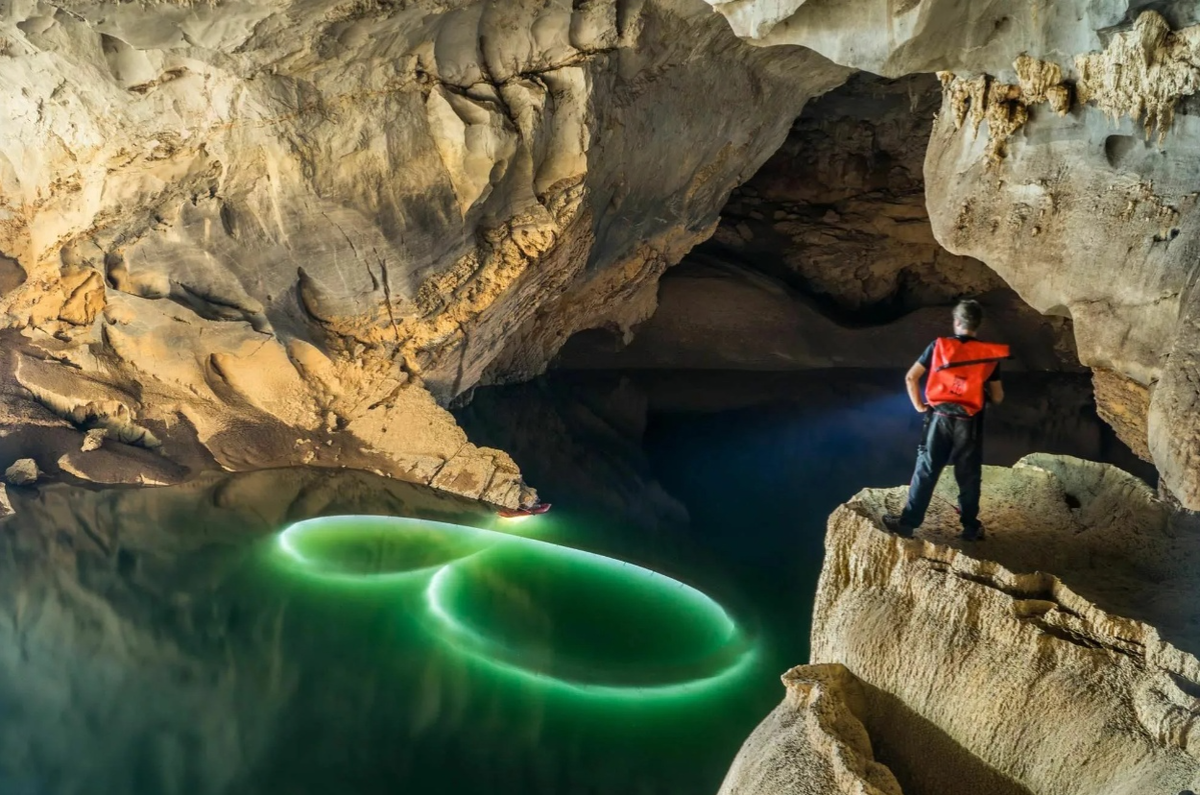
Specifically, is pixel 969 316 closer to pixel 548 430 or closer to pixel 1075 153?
pixel 1075 153

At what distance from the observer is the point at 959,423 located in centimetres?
320

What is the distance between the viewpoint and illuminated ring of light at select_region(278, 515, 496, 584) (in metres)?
5.36

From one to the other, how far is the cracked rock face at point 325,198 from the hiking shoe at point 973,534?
391 cm

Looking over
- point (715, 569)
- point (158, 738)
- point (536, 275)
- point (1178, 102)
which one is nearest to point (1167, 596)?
point (1178, 102)

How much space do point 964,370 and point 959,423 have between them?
18 cm

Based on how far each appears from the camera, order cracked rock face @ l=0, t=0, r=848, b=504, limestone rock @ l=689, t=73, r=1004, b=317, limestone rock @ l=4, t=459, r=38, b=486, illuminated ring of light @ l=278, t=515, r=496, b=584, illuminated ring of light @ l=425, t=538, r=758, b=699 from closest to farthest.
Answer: illuminated ring of light @ l=425, t=538, r=758, b=699 → illuminated ring of light @ l=278, t=515, r=496, b=584 → cracked rock face @ l=0, t=0, r=848, b=504 → limestone rock @ l=4, t=459, r=38, b=486 → limestone rock @ l=689, t=73, r=1004, b=317

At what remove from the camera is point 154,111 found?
6.12 metres

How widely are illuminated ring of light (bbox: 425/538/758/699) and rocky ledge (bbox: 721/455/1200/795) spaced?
3.96ft

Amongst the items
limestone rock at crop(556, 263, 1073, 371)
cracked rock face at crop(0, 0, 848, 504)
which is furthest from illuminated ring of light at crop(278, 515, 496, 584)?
limestone rock at crop(556, 263, 1073, 371)

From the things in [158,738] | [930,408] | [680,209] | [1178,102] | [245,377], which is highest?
[1178,102]

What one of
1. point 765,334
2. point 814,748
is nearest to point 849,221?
point 765,334

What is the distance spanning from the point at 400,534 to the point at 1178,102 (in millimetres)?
4753

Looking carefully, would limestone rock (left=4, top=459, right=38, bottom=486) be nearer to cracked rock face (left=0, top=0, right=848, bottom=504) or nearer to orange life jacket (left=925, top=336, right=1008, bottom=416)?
cracked rock face (left=0, top=0, right=848, bottom=504)

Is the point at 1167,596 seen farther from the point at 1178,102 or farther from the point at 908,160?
the point at 908,160
